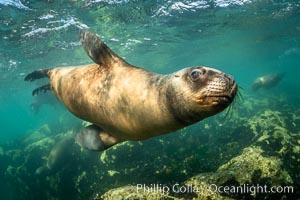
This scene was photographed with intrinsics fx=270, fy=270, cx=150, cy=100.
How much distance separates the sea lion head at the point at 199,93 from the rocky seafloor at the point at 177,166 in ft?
3.62

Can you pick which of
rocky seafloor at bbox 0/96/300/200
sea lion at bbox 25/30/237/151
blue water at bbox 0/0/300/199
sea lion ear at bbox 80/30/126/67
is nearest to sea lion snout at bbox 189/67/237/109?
sea lion at bbox 25/30/237/151

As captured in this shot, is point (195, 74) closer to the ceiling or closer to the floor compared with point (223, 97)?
closer to the ceiling

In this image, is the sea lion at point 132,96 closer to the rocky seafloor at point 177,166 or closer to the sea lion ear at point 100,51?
the sea lion ear at point 100,51

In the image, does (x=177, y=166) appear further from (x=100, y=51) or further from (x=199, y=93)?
(x=199, y=93)

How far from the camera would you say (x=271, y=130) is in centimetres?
811

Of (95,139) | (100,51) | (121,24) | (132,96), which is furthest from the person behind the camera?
(121,24)

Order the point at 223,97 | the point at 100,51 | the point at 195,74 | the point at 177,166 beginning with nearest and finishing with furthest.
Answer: the point at 223,97, the point at 195,74, the point at 100,51, the point at 177,166

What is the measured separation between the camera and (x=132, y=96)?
3385 millimetres

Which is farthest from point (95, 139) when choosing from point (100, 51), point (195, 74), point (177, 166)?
point (177, 166)

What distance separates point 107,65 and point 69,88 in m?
0.99

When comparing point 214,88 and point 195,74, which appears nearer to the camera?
point 214,88

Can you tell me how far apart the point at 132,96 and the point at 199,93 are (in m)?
1.23

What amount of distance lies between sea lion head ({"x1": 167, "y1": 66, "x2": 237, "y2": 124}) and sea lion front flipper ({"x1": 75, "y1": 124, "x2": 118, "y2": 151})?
5.82 ft

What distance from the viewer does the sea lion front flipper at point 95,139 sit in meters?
4.18
